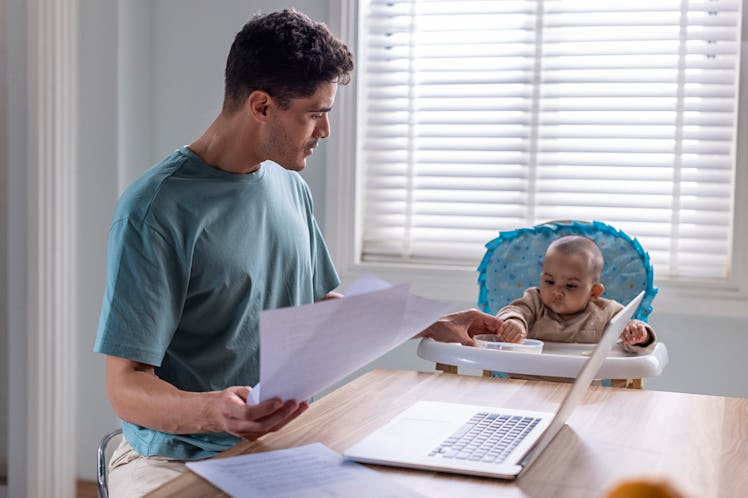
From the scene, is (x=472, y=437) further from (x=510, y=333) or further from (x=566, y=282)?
(x=566, y=282)

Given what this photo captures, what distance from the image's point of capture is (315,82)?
1.62 metres

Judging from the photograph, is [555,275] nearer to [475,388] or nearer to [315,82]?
[475,388]

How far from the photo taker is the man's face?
1.64m

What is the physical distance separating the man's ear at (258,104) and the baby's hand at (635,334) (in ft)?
2.87

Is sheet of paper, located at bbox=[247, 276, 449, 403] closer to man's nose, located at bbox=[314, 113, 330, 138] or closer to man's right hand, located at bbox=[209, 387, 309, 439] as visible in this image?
man's right hand, located at bbox=[209, 387, 309, 439]

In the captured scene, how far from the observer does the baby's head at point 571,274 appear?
2.12m

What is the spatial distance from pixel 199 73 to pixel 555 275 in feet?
5.04

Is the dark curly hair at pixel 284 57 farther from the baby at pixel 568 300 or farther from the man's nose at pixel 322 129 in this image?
the baby at pixel 568 300

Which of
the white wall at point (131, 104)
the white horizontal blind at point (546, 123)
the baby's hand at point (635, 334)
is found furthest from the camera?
the white wall at point (131, 104)

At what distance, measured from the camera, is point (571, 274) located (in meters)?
2.11

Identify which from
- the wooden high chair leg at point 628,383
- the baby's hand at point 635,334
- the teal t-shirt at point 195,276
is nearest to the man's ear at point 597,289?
the baby's hand at point 635,334

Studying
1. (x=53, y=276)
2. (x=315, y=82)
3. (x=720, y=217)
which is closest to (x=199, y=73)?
(x=53, y=276)

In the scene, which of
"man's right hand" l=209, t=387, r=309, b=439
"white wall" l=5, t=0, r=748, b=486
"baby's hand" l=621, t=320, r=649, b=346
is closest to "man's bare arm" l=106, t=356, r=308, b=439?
"man's right hand" l=209, t=387, r=309, b=439

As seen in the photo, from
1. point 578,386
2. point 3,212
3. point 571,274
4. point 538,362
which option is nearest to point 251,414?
point 578,386
